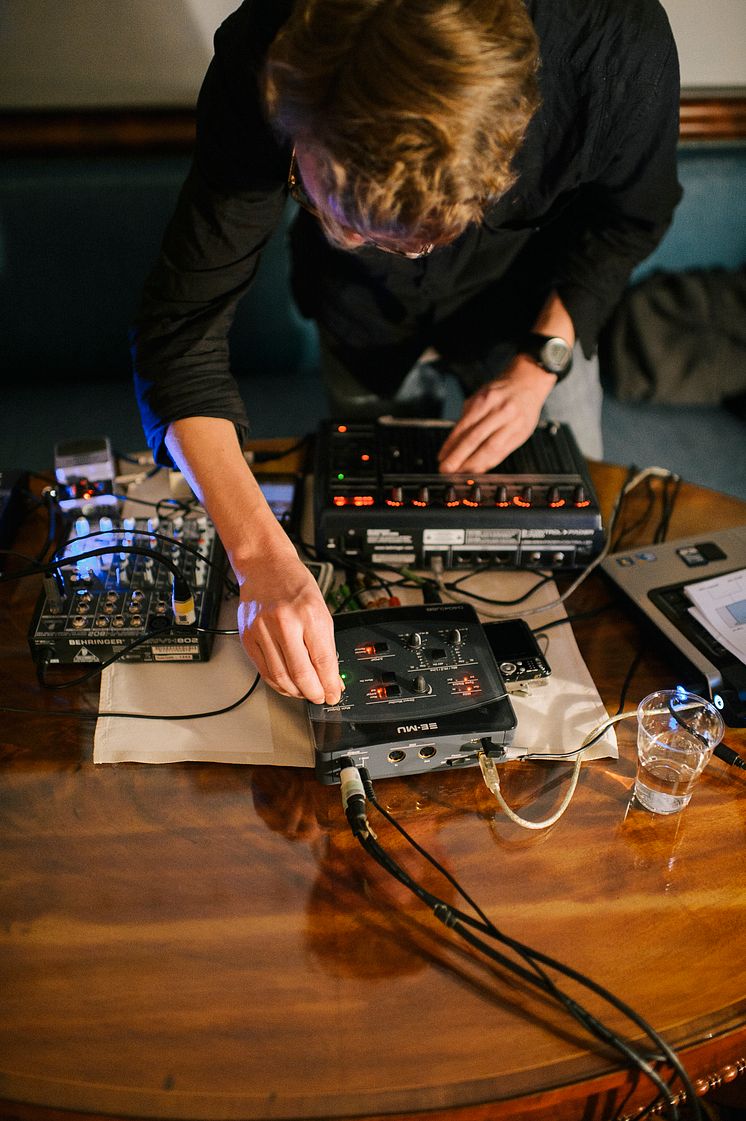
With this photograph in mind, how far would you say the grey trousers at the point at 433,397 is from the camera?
55.6 inches

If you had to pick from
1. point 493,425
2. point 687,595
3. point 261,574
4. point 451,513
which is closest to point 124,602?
point 261,574

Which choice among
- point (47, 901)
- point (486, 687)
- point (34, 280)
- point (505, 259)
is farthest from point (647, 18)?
point (34, 280)

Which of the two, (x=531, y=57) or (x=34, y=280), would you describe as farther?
(x=34, y=280)

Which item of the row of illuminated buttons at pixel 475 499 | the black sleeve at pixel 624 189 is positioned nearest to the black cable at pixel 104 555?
the row of illuminated buttons at pixel 475 499

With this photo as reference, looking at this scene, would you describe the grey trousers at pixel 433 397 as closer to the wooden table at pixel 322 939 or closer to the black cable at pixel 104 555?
the black cable at pixel 104 555

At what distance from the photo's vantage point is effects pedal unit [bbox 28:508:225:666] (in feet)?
3.03

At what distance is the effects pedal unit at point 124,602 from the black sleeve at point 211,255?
0.13 meters

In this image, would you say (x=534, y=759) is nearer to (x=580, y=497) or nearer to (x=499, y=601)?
(x=499, y=601)

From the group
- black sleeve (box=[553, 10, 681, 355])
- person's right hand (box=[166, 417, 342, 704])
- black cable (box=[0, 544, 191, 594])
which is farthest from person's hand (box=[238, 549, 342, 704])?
black sleeve (box=[553, 10, 681, 355])

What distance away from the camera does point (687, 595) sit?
100 centimetres

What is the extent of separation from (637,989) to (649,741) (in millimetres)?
251

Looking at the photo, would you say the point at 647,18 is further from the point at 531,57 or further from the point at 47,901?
the point at 47,901

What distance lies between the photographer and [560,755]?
859mm

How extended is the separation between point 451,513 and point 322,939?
510mm
